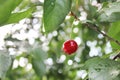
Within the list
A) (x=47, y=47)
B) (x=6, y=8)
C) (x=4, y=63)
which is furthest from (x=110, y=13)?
(x=47, y=47)

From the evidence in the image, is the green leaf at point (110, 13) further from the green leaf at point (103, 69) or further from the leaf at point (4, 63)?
the leaf at point (4, 63)

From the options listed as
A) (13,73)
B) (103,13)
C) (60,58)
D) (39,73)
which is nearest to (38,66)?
(39,73)

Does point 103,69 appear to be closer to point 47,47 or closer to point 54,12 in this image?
point 54,12

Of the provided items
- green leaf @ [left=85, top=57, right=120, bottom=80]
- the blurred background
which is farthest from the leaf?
green leaf @ [left=85, top=57, right=120, bottom=80]

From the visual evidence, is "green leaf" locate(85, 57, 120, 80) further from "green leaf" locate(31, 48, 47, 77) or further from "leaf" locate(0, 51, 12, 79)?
"green leaf" locate(31, 48, 47, 77)

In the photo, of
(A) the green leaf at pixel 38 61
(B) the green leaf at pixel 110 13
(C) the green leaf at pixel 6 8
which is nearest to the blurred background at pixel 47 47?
(A) the green leaf at pixel 38 61

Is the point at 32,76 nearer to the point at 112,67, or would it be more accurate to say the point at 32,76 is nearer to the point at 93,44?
the point at 93,44
